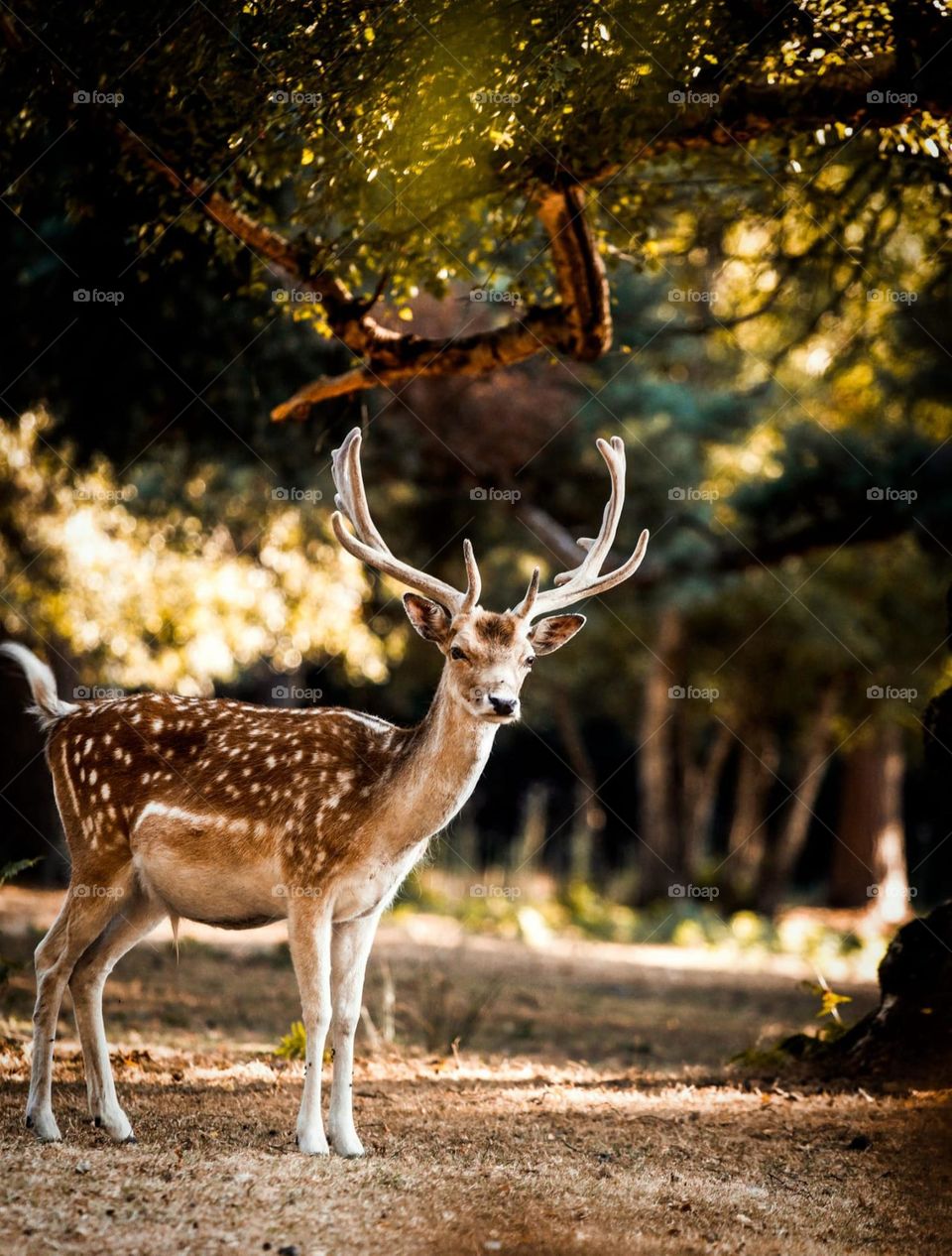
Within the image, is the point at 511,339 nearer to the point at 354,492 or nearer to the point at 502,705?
the point at 354,492

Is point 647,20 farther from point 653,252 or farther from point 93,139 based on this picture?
point 93,139

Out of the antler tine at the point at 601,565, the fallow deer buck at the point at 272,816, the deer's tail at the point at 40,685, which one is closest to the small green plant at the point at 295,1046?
the fallow deer buck at the point at 272,816

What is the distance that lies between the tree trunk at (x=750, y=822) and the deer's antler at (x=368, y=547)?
16461 mm

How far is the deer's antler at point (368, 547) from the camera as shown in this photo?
6312mm

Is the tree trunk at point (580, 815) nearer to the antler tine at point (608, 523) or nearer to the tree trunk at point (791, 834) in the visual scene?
the tree trunk at point (791, 834)

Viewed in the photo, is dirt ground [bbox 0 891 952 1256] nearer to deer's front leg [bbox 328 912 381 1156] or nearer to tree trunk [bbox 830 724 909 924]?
deer's front leg [bbox 328 912 381 1156]

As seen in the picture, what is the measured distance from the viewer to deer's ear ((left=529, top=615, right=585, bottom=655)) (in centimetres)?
652

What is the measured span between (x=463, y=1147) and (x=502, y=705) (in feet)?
6.31

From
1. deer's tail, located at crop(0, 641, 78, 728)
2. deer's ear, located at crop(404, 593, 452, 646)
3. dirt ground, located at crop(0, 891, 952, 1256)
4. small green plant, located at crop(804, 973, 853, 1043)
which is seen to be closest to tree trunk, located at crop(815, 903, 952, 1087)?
small green plant, located at crop(804, 973, 853, 1043)

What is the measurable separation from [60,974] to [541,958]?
9141mm

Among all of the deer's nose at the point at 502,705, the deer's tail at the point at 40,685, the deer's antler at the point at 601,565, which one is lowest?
the deer's tail at the point at 40,685

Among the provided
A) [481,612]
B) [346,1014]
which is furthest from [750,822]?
[346,1014]

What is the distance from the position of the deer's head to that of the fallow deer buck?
10 millimetres

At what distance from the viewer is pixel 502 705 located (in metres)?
5.82
